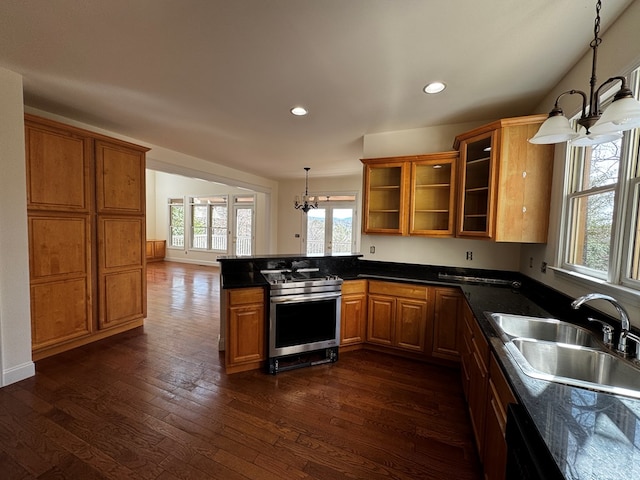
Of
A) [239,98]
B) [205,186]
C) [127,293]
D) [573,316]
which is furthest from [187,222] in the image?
[573,316]

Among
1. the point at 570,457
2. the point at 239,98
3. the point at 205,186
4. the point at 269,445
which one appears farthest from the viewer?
the point at 205,186

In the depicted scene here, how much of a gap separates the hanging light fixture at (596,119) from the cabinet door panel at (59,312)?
429 cm

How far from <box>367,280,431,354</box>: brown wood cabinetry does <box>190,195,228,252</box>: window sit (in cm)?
686

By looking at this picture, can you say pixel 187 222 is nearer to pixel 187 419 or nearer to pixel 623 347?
pixel 187 419

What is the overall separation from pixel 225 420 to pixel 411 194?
9.49 ft

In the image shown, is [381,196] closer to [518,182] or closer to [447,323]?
[518,182]

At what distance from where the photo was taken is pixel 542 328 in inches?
69.7

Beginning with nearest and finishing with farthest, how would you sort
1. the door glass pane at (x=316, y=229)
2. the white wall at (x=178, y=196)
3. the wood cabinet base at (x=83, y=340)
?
the wood cabinet base at (x=83, y=340) → the door glass pane at (x=316, y=229) → the white wall at (x=178, y=196)

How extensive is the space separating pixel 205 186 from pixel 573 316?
9.54 meters

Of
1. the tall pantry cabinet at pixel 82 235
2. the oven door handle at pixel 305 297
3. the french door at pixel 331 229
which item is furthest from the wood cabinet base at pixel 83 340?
the french door at pixel 331 229

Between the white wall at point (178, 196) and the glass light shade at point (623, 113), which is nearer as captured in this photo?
the glass light shade at point (623, 113)

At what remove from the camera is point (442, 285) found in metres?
2.82

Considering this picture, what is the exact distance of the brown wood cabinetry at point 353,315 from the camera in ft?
10.1

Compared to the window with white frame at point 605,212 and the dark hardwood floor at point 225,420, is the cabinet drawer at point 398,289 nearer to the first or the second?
the dark hardwood floor at point 225,420
